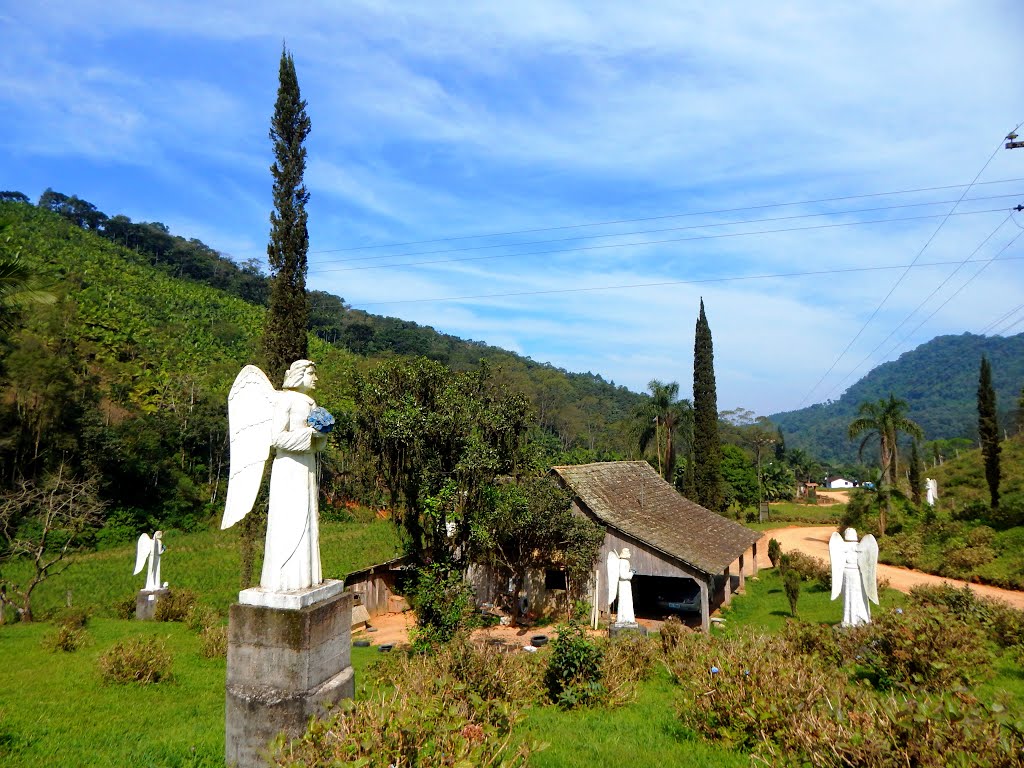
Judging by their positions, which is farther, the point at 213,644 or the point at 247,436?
the point at 213,644

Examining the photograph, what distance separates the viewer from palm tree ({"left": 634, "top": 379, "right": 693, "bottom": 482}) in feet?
124

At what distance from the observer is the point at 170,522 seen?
31016 millimetres

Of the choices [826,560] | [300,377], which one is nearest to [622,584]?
[300,377]

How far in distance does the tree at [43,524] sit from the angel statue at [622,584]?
12511mm

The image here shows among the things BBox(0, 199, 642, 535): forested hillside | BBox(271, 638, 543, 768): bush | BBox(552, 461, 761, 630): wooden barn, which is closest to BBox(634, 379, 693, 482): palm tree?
BBox(0, 199, 642, 535): forested hillside

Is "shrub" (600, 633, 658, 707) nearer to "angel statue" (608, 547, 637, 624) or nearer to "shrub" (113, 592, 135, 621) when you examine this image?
"angel statue" (608, 547, 637, 624)

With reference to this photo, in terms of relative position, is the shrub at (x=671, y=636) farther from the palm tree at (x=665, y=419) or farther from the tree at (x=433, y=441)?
the palm tree at (x=665, y=419)

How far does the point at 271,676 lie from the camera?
5.01 m

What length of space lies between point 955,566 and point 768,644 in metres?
19.9

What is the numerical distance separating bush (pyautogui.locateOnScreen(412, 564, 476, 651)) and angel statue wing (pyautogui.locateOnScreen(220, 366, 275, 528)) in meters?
7.23

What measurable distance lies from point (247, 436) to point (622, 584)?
10.2m

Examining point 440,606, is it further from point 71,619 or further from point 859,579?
point 859,579

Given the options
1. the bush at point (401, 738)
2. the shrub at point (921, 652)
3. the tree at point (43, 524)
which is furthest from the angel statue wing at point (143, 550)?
the shrub at point (921, 652)

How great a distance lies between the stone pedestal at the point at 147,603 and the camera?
1455 centimetres
